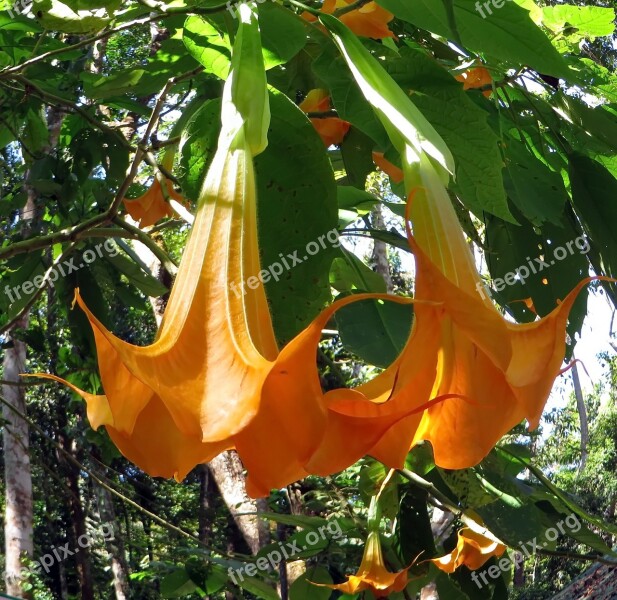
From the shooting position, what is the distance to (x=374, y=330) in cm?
93

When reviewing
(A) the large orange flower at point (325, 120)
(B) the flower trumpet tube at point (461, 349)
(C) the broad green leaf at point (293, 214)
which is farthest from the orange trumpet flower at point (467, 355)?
(A) the large orange flower at point (325, 120)

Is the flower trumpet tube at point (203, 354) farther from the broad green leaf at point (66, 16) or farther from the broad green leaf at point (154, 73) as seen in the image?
the broad green leaf at point (154, 73)

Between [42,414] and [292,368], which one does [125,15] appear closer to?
[292,368]

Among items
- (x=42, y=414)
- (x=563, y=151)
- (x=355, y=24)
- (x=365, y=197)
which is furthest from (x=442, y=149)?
(x=42, y=414)

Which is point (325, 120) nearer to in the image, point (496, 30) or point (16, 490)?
point (496, 30)

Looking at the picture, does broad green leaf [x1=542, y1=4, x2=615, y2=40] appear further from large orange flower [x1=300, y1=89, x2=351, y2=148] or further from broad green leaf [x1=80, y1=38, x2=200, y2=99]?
broad green leaf [x1=80, y1=38, x2=200, y2=99]

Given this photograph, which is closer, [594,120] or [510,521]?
[594,120]

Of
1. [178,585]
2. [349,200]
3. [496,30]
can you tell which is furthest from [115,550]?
[496,30]

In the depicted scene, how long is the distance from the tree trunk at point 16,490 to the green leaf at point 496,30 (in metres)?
3.63

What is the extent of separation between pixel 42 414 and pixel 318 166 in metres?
7.68

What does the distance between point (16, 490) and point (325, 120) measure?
12.2ft

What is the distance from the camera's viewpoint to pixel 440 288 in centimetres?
30

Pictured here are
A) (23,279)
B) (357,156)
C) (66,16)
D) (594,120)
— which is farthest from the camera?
(23,279)

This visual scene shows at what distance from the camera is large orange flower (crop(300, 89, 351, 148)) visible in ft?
2.82
